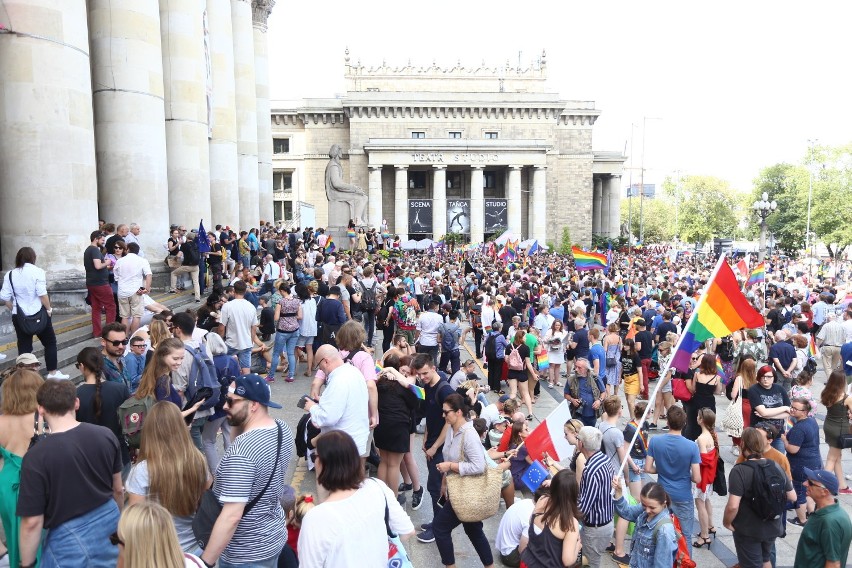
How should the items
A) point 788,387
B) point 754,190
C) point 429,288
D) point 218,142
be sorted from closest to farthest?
point 788,387, point 429,288, point 218,142, point 754,190

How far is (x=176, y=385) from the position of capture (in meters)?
5.96

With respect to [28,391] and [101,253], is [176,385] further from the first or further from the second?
[101,253]

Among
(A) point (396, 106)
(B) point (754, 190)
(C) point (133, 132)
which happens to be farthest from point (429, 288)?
(B) point (754, 190)

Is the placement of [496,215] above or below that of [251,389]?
above

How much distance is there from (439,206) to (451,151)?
17.5 feet

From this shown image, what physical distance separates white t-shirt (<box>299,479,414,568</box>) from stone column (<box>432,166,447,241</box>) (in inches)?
2355

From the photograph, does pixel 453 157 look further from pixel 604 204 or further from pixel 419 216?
pixel 604 204

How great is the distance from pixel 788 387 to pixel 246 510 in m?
10.2

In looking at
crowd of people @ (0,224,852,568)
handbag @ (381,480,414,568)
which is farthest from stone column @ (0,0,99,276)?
handbag @ (381,480,414,568)

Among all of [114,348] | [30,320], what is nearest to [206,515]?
[114,348]

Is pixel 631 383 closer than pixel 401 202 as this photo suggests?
Yes

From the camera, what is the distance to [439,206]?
6322cm

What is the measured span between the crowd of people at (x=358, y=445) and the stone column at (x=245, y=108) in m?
15.5

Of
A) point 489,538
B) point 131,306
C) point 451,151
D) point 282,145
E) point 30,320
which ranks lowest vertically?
point 489,538
